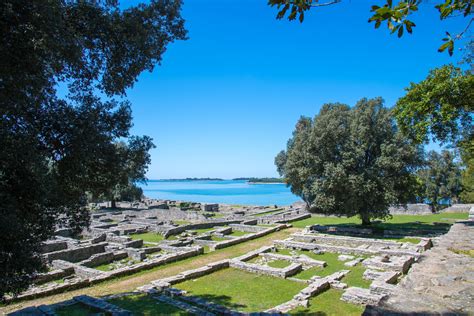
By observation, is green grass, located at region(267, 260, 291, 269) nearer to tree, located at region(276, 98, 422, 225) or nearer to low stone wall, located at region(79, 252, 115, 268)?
tree, located at region(276, 98, 422, 225)

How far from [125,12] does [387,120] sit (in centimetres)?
1912

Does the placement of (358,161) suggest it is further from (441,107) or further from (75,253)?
(75,253)

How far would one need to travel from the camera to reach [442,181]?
4881 centimetres

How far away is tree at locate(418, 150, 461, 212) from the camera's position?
47.9 metres

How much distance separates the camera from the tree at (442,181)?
47.9m

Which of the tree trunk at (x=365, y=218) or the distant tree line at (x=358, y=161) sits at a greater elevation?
the distant tree line at (x=358, y=161)

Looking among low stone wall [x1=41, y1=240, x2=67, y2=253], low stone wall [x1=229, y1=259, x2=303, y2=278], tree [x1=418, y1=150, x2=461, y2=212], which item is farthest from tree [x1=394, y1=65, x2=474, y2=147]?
tree [x1=418, y1=150, x2=461, y2=212]

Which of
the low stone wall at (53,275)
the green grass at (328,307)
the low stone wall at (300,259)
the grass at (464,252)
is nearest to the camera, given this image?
the grass at (464,252)

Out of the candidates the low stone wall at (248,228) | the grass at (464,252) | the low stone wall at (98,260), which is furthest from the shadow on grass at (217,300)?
the low stone wall at (248,228)

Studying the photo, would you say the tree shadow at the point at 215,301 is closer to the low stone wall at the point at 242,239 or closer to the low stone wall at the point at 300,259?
the low stone wall at the point at 300,259

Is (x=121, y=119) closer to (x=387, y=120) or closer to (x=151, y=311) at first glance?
(x=151, y=311)

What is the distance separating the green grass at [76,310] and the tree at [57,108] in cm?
360

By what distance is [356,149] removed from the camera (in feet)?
66.5

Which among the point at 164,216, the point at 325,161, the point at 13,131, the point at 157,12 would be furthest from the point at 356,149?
the point at 164,216
